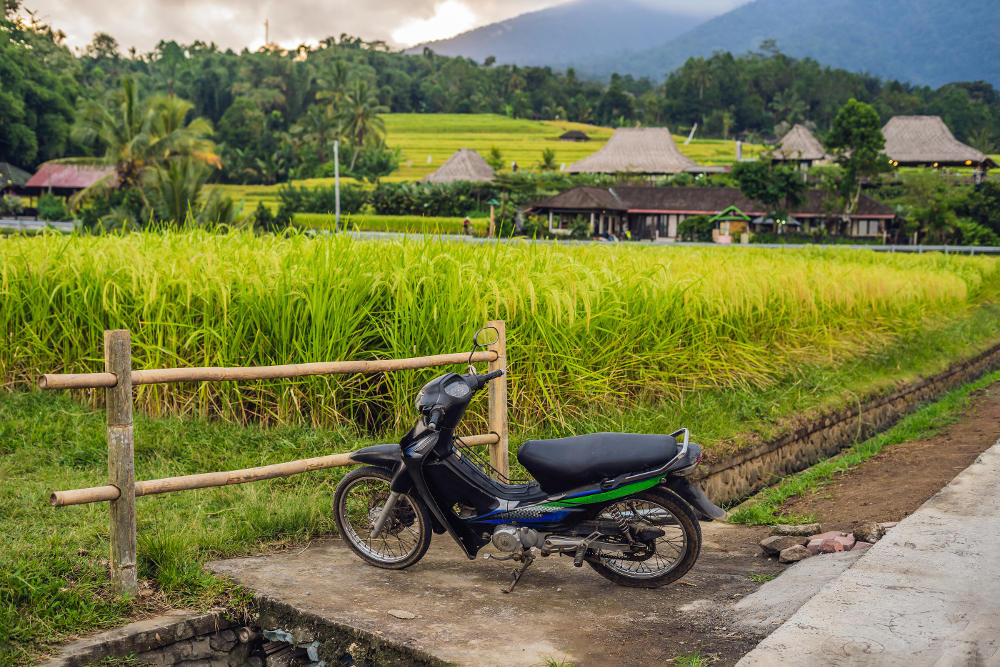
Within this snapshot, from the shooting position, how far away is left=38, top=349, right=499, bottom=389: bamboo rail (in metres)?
3.35

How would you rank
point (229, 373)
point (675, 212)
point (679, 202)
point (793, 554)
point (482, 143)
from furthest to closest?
point (482, 143), point (679, 202), point (675, 212), point (793, 554), point (229, 373)

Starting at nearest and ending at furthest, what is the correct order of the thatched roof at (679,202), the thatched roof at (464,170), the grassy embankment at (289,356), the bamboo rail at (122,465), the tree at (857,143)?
the bamboo rail at (122,465) → the grassy embankment at (289,356) → the tree at (857,143) → the thatched roof at (679,202) → the thatched roof at (464,170)

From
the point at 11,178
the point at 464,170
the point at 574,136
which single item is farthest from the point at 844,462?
the point at 574,136

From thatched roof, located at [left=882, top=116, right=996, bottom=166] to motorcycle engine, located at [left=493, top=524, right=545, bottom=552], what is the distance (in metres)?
61.1

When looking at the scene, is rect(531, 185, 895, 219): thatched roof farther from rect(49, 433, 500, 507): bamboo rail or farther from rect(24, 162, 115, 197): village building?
rect(49, 433, 500, 507): bamboo rail

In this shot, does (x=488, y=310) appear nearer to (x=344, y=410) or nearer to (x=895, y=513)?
(x=344, y=410)

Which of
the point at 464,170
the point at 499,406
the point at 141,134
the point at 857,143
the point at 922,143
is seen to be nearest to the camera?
the point at 499,406

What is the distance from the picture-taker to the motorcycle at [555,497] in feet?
12.2

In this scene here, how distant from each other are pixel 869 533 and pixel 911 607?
149 centimetres

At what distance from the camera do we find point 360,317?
5758 mm

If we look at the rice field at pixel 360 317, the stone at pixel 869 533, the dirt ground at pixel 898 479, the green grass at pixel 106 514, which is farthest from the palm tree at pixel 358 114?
the stone at pixel 869 533

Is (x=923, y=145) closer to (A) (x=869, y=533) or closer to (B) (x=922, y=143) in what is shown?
(B) (x=922, y=143)

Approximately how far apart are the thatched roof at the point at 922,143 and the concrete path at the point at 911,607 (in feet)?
198

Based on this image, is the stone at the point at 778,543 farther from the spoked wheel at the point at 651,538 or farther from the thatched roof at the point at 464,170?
the thatched roof at the point at 464,170
